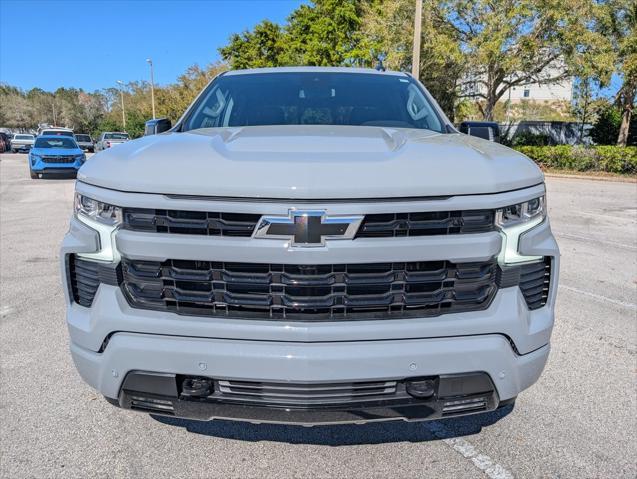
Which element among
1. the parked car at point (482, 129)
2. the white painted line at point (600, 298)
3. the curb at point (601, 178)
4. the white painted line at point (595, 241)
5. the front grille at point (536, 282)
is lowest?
the curb at point (601, 178)

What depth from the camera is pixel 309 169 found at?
1847mm

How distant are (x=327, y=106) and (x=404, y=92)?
61cm

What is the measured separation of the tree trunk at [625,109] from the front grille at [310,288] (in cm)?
2481

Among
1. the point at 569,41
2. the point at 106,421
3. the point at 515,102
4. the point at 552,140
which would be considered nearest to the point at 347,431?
the point at 106,421

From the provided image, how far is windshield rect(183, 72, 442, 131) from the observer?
10.8ft

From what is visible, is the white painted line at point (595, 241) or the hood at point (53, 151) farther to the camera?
the hood at point (53, 151)

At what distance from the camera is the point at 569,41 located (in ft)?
63.2

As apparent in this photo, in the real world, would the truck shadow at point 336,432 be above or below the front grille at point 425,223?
below

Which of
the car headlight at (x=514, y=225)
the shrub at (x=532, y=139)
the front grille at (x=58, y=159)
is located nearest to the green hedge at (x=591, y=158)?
the shrub at (x=532, y=139)

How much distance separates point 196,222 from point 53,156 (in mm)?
18178

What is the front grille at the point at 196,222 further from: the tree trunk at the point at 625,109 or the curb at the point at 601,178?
the tree trunk at the point at 625,109

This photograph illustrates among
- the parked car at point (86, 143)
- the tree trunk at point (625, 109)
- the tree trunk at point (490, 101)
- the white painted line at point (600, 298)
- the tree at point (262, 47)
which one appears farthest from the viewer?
the parked car at point (86, 143)

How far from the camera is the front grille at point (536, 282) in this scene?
2.03 metres

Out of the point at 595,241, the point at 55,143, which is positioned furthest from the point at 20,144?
the point at 595,241
